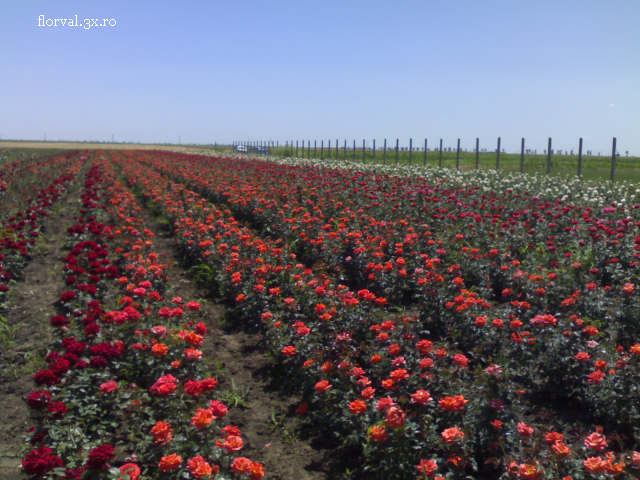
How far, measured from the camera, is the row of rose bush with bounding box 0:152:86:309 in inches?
270

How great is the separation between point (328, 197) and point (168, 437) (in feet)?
23.7

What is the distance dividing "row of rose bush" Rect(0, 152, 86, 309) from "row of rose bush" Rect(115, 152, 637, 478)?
10.9 feet

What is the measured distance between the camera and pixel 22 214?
9914mm

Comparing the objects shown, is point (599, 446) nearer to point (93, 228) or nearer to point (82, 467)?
point (82, 467)

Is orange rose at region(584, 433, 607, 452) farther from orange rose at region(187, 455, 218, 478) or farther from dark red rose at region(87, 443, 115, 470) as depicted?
dark red rose at region(87, 443, 115, 470)

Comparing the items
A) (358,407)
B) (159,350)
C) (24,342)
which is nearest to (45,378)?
(159,350)

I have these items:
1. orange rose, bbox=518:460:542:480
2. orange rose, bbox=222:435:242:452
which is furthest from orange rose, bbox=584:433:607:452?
orange rose, bbox=222:435:242:452

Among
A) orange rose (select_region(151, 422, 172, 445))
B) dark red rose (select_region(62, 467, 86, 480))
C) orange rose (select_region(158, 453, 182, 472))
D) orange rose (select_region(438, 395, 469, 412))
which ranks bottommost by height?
dark red rose (select_region(62, 467, 86, 480))

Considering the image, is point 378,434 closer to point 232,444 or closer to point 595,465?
point 232,444

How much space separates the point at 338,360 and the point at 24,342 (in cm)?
345

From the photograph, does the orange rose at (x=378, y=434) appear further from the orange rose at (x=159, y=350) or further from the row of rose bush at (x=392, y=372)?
the orange rose at (x=159, y=350)

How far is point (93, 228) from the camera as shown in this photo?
752 cm

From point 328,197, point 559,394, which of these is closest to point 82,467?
point 559,394

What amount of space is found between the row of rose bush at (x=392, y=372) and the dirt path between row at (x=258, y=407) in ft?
0.97
